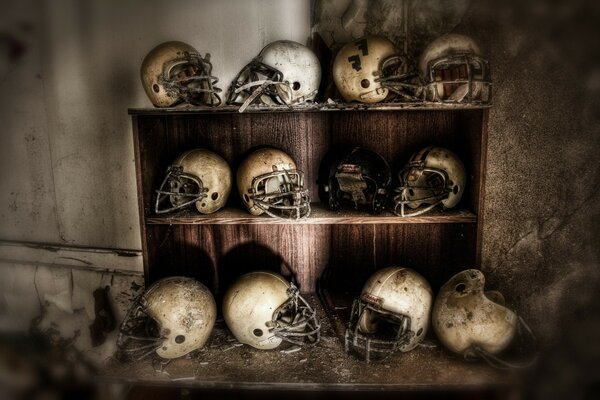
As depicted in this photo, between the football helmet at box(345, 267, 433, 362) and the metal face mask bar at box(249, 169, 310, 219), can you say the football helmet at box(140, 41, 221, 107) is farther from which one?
the football helmet at box(345, 267, 433, 362)

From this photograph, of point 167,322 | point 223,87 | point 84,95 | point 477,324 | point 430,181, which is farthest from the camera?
point 84,95

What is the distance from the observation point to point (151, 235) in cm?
258

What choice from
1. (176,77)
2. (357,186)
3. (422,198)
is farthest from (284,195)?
(176,77)

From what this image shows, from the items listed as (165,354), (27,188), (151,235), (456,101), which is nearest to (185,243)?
(151,235)

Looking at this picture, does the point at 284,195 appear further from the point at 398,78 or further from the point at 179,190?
the point at 398,78

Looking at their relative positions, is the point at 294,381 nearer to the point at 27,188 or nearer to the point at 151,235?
the point at 151,235

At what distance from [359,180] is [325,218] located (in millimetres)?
285

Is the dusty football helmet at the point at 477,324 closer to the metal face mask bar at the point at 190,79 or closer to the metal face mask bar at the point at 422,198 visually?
the metal face mask bar at the point at 422,198

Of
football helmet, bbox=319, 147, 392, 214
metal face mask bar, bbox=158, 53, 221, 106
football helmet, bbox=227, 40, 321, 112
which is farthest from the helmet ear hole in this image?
metal face mask bar, bbox=158, 53, 221, 106

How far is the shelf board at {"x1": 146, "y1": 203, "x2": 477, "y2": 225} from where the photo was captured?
7.50ft

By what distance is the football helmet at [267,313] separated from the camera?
2.27m

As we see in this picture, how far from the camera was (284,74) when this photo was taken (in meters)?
2.32

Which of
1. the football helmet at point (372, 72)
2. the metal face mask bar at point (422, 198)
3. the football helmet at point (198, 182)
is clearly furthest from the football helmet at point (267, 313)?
the football helmet at point (372, 72)

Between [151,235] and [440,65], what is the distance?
1.76 metres
